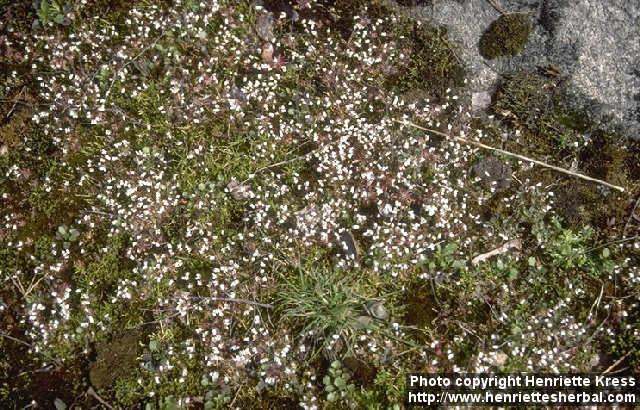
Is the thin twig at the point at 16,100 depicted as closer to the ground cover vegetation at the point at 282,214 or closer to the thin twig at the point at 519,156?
the ground cover vegetation at the point at 282,214

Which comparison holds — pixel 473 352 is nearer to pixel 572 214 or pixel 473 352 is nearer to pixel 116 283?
pixel 572 214

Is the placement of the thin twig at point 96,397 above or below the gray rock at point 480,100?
below

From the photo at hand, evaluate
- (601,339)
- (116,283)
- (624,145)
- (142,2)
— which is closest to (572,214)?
(624,145)

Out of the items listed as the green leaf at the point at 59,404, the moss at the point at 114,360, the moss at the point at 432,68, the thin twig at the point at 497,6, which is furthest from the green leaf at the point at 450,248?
the green leaf at the point at 59,404

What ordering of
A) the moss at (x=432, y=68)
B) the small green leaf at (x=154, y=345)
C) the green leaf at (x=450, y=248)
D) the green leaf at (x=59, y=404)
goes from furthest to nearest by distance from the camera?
1. the moss at (x=432, y=68)
2. the green leaf at (x=450, y=248)
3. the small green leaf at (x=154, y=345)
4. the green leaf at (x=59, y=404)

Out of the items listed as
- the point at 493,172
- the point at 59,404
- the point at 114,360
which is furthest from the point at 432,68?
the point at 59,404

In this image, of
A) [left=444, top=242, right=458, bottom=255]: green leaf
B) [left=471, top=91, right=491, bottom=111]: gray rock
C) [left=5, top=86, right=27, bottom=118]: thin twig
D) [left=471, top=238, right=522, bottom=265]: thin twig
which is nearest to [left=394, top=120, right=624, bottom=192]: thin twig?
[left=471, top=91, right=491, bottom=111]: gray rock

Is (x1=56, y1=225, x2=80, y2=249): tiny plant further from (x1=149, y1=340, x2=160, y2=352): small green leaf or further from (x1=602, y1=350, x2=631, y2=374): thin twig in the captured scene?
(x1=602, y1=350, x2=631, y2=374): thin twig

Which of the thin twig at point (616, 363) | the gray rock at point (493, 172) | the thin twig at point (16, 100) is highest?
the thin twig at point (16, 100)
